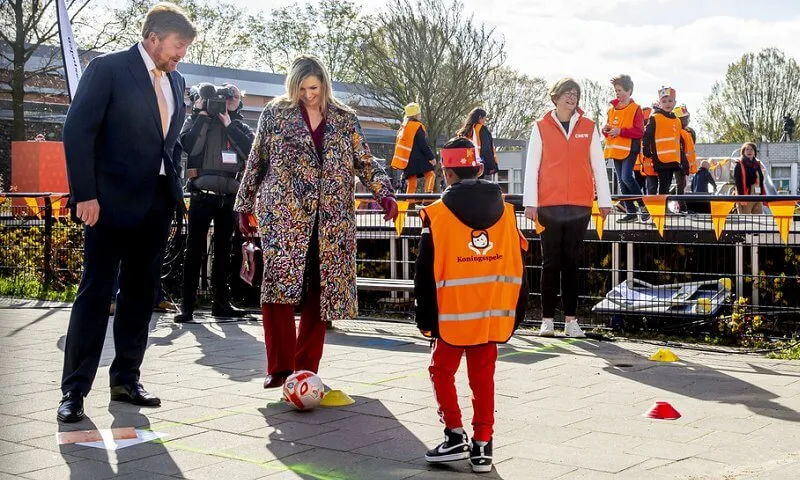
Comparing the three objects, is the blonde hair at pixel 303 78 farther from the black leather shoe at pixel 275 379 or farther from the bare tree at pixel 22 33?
the bare tree at pixel 22 33

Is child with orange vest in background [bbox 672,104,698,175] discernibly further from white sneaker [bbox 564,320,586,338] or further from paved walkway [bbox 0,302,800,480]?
paved walkway [bbox 0,302,800,480]

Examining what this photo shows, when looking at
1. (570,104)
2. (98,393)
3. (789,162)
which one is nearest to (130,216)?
(98,393)

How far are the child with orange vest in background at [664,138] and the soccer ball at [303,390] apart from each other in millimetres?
8881

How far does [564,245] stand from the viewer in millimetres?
8977

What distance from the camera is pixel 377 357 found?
7887 mm

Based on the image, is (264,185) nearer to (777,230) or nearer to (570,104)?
(570,104)

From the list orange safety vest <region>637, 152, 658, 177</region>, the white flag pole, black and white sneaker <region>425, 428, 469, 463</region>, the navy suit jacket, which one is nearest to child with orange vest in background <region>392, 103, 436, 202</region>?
orange safety vest <region>637, 152, 658, 177</region>

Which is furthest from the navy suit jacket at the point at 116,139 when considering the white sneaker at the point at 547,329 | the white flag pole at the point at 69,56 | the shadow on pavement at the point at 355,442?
the white flag pole at the point at 69,56

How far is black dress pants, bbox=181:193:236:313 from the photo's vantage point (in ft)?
32.8

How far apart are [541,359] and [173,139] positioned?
323 centimetres

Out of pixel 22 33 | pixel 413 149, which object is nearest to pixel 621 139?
pixel 413 149

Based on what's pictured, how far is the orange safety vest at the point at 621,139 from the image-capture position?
46.4 feet

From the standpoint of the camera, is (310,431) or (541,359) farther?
(541,359)

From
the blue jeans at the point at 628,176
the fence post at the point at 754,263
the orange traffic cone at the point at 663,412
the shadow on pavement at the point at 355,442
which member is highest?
the blue jeans at the point at 628,176
